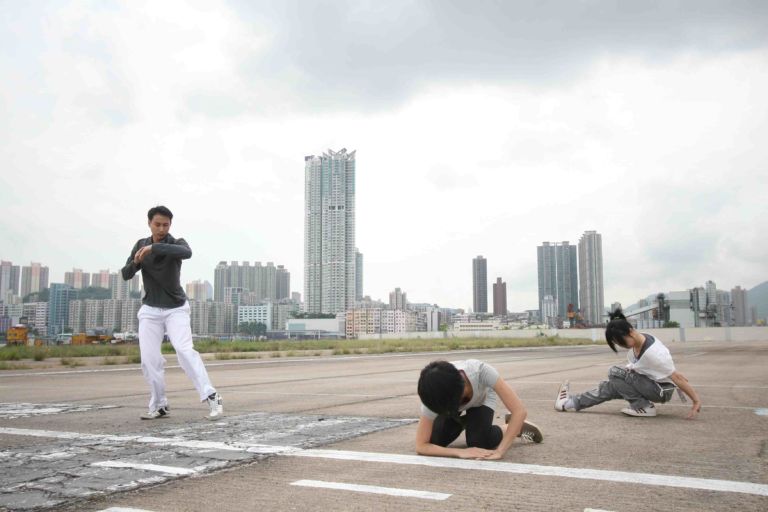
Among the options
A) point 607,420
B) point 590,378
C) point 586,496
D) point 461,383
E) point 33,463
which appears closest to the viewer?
point 586,496

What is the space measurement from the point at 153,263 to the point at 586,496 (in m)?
5.05

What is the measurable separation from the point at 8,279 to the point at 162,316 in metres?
204

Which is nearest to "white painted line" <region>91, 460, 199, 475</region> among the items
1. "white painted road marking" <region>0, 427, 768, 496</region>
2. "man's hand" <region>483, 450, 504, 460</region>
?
"white painted road marking" <region>0, 427, 768, 496</region>

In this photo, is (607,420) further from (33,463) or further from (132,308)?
(132,308)

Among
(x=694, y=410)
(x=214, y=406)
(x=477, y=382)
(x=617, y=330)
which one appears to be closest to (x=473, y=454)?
(x=477, y=382)

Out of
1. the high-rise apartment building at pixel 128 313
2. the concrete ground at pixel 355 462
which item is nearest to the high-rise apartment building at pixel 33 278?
the high-rise apartment building at pixel 128 313

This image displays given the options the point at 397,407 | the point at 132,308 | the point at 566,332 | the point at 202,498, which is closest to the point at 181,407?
the point at 397,407

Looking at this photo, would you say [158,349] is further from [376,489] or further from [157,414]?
[376,489]

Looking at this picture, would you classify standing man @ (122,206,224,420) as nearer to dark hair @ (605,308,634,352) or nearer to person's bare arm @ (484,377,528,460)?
person's bare arm @ (484,377,528,460)

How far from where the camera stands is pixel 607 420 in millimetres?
6168

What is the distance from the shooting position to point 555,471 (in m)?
3.74

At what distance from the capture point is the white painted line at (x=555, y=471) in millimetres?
3350

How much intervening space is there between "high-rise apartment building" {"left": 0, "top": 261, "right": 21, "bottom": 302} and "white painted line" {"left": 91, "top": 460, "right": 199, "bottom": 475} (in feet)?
668

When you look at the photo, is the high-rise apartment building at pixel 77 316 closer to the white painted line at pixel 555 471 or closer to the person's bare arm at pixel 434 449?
the white painted line at pixel 555 471
